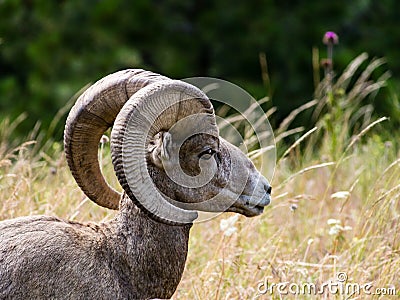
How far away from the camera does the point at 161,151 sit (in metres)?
3.43

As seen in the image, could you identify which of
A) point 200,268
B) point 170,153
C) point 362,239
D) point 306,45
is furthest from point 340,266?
point 306,45

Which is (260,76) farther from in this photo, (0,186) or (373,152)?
(0,186)

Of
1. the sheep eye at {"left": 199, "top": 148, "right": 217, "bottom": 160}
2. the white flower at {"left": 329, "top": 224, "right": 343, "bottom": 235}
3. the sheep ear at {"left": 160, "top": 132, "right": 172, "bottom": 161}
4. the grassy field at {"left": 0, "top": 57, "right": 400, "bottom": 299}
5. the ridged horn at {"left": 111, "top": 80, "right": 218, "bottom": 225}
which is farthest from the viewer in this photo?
the white flower at {"left": 329, "top": 224, "right": 343, "bottom": 235}

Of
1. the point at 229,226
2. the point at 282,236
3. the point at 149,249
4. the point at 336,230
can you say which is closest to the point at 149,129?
the point at 149,249

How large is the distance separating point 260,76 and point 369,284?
9155 millimetres

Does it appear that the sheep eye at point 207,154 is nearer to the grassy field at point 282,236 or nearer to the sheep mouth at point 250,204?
the sheep mouth at point 250,204

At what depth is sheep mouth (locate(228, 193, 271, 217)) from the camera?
3.68m

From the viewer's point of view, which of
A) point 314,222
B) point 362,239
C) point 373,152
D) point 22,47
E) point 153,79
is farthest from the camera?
point 22,47

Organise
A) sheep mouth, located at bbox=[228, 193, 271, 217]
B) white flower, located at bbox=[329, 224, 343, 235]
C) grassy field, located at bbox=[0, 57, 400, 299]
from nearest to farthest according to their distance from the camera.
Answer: sheep mouth, located at bbox=[228, 193, 271, 217] < grassy field, located at bbox=[0, 57, 400, 299] < white flower, located at bbox=[329, 224, 343, 235]

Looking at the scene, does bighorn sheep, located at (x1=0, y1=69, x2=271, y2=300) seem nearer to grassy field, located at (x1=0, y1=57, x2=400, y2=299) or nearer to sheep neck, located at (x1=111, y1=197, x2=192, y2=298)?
sheep neck, located at (x1=111, y1=197, x2=192, y2=298)

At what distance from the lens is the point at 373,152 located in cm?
618

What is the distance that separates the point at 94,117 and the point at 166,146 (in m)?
0.34

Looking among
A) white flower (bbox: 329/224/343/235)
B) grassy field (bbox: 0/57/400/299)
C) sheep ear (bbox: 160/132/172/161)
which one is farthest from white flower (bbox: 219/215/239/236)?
sheep ear (bbox: 160/132/172/161)

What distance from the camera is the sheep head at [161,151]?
3.28 meters
